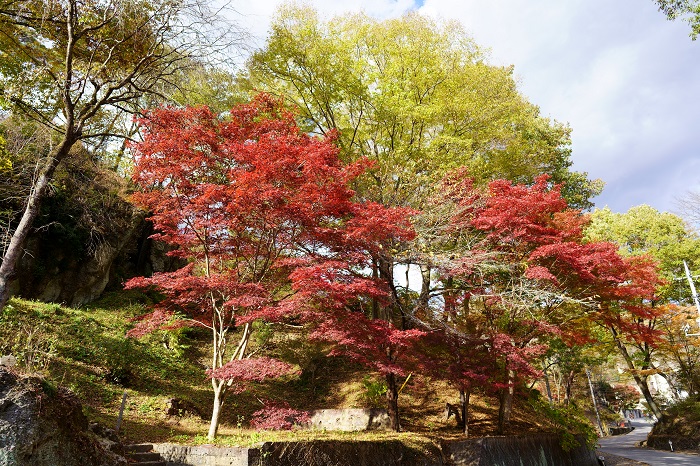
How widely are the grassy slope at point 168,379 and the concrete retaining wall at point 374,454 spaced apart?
1.68 feet

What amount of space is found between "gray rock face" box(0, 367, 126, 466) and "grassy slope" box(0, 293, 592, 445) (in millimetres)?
2639

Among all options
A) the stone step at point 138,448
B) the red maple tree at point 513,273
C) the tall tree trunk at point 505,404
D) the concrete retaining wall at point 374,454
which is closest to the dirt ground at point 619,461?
the concrete retaining wall at point 374,454

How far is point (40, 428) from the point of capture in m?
4.42

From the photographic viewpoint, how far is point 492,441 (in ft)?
32.6

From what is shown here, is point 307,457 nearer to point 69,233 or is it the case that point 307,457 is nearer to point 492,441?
point 492,441

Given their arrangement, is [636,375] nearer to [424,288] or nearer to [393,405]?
[424,288]

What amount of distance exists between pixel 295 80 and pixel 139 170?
705 centimetres

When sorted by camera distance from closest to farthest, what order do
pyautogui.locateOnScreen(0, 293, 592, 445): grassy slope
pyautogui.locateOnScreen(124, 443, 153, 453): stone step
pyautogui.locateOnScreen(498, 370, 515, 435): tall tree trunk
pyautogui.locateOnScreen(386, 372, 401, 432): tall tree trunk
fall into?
1. pyautogui.locateOnScreen(124, 443, 153, 453): stone step
2. pyautogui.locateOnScreen(0, 293, 592, 445): grassy slope
3. pyautogui.locateOnScreen(386, 372, 401, 432): tall tree trunk
4. pyautogui.locateOnScreen(498, 370, 515, 435): tall tree trunk

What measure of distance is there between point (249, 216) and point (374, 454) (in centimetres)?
542

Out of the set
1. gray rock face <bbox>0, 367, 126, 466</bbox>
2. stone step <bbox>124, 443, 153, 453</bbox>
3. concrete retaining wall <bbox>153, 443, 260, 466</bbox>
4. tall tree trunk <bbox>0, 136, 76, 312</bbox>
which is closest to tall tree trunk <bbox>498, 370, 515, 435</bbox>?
concrete retaining wall <bbox>153, 443, 260, 466</bbox>

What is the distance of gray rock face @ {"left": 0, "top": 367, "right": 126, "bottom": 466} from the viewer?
419cm

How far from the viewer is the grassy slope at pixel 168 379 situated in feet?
29.7

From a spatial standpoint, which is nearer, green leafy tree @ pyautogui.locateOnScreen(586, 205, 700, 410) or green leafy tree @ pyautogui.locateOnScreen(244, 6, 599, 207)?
green leafy tree @ pyautogui.locateOnScreen(244, 6, 599, 207)

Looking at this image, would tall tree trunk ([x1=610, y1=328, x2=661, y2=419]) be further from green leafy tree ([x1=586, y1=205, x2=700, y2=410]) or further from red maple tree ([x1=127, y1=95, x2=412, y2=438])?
red maple tree ([x1=127, y1=95, x2=412, y2=438])
